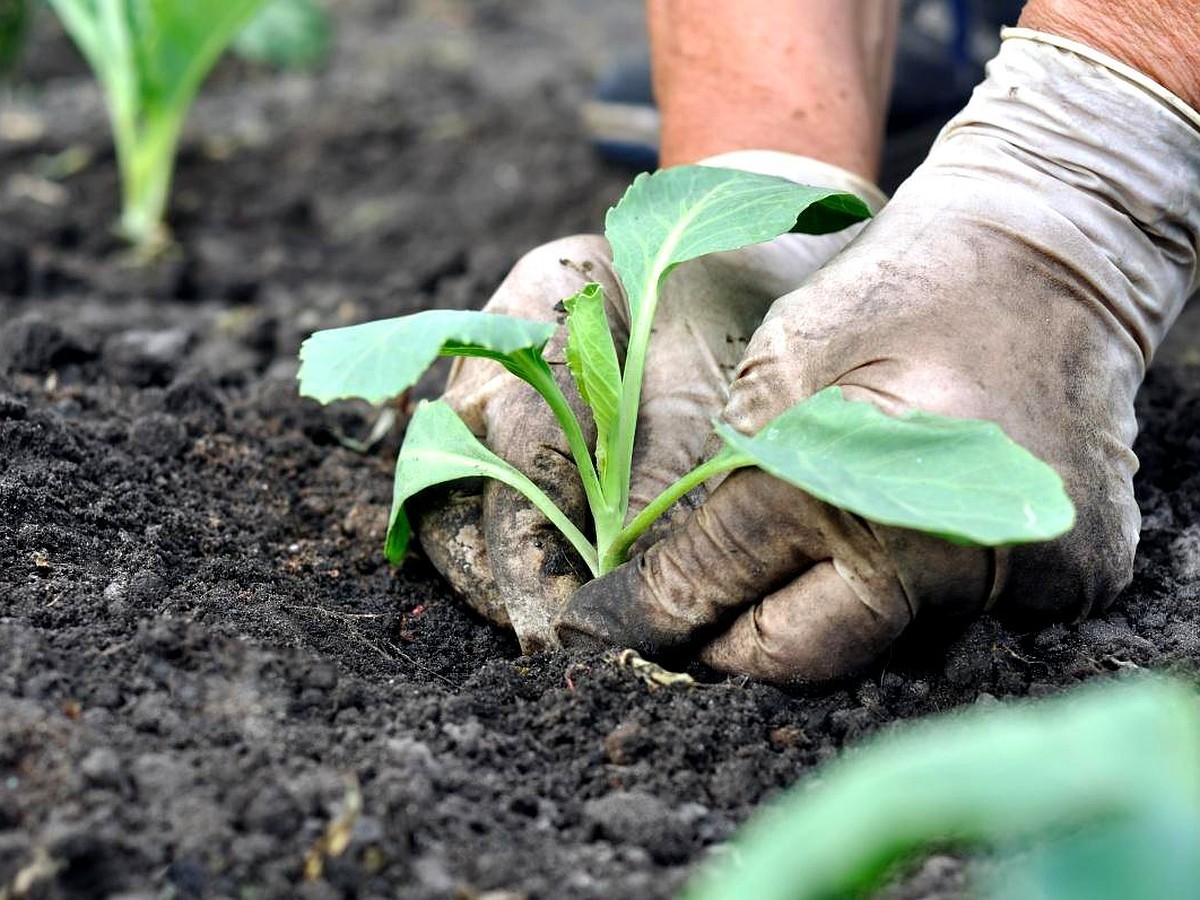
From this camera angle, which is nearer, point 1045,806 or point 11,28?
point 1045,806

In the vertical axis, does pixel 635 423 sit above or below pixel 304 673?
above

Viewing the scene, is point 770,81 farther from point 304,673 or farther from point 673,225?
point 304,673

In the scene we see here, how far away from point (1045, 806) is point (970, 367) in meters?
0.68

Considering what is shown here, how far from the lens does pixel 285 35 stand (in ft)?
13.1

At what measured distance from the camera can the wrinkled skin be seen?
4.91ft

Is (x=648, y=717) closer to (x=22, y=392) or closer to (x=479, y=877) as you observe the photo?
(x=479, y=877)

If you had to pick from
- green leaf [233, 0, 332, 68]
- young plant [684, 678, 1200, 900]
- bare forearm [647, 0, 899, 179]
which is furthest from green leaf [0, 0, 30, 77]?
young plant [684, 678, 1200, 900]

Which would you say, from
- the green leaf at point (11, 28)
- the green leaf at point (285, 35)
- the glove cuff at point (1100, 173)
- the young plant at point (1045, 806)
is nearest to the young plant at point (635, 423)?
the glove cuff at point (1100, 173)

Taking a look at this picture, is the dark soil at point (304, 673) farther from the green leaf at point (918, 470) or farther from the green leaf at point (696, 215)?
the green leaf at point (696, 215)

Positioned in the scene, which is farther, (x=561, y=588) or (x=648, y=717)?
(x=561, y=588)

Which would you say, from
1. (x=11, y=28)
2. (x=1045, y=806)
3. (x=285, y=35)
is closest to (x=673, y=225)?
(x=1045, y=806)

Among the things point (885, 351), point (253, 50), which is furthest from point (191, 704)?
point (253, 50)

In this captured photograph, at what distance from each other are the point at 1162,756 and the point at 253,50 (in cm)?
382

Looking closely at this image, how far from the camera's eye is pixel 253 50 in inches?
157
